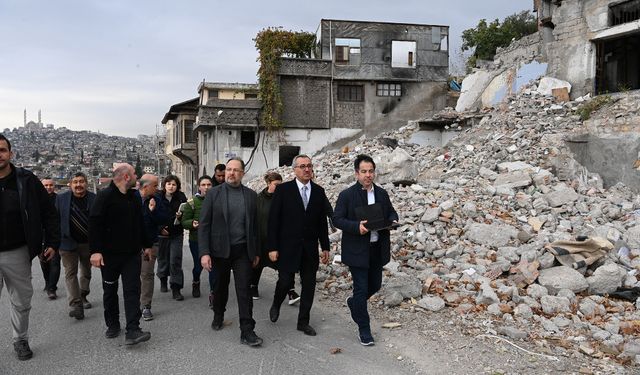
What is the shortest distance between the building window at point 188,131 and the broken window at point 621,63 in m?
25.6

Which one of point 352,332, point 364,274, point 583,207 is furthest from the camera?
point 583,207

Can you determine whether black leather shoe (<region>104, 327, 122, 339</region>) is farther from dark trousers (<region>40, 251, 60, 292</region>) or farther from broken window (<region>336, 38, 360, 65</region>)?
broken window (<region>336, 38, 360, 65</region>)

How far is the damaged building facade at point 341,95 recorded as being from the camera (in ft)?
94.9

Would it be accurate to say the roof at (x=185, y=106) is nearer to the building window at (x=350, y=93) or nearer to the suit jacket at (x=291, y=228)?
the building window at (x=350, y=93)

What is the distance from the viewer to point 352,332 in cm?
574

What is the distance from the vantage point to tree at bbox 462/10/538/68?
113 ft

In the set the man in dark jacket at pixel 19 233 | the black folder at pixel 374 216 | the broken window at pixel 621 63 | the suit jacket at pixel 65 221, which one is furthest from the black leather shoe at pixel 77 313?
the broken window at pixel 621 63

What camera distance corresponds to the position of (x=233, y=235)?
5371 mm

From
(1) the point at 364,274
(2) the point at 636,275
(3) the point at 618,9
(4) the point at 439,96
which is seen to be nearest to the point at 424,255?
(2) the point at 636,275

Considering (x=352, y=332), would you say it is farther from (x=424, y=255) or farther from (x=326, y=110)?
(x=326, y=110)

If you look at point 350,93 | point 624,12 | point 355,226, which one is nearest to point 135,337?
point 355,226

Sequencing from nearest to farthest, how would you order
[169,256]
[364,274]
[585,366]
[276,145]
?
[585,366]
[364,274]
[169,256]
[276,145]

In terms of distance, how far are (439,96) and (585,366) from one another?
2772 centimetres

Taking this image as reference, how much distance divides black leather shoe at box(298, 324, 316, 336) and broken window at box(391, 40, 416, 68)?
26582 millimetres
